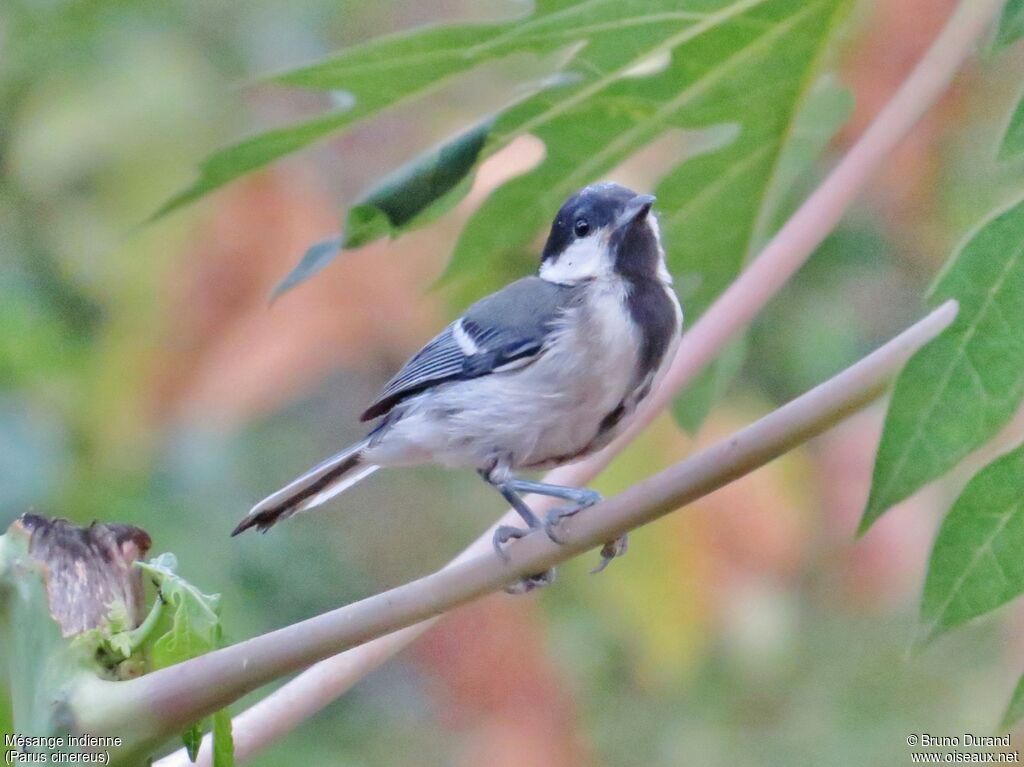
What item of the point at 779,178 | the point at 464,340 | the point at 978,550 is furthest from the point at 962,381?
the point at 464,340

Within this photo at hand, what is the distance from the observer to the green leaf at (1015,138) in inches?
43.1

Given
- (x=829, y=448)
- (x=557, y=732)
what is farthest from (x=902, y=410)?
(x=557, y=732)

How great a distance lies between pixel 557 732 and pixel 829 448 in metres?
0.79

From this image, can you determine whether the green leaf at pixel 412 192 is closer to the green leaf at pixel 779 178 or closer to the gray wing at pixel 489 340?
the gray wing at pixel 489 340

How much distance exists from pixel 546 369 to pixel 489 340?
0.16 metres

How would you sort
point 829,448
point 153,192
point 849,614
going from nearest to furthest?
point 153,192, point 829,448, point 849,614

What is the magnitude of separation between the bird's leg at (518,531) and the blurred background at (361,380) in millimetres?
409

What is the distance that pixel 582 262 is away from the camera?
5.49 feet

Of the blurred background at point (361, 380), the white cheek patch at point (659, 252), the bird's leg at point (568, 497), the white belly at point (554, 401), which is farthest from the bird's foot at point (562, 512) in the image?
the blurred background at point (361, 380)

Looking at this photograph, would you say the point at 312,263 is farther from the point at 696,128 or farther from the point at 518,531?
the point at 696,128

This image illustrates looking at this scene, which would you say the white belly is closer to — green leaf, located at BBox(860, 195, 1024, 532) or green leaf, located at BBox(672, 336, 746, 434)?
green leaf, located at BBox(672, 336, 746, 434)

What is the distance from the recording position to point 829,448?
101 inches

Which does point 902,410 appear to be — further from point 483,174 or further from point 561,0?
point 483,174

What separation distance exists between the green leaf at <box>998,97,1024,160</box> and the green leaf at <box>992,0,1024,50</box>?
65 mm
